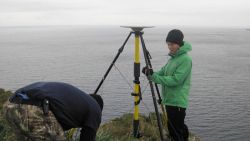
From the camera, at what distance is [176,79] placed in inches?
246

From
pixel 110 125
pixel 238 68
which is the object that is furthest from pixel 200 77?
pixel 110 125

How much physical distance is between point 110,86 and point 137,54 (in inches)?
1409

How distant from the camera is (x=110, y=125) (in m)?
8.68

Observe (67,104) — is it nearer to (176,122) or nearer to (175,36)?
(175,36)

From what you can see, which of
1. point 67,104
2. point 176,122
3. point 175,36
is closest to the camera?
point 67,104

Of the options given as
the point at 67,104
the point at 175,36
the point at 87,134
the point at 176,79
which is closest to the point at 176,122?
the point at 176,79

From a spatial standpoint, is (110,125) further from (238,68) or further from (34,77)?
(238,68)

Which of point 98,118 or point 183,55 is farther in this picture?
point 183,55

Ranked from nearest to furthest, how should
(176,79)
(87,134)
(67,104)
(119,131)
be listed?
1. (67,104)
2. (87,134)
3. (176,79)
4. (119,131)

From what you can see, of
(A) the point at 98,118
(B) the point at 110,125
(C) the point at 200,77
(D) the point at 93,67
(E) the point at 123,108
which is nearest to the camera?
(A) the point at 98,118

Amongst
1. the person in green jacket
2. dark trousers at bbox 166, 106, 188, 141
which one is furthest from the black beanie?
dark trousers at bbox 166, 106, 188, 141

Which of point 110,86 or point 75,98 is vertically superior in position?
point 75,98

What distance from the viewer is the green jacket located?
627 centimetres

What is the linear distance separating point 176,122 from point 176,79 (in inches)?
36.4
